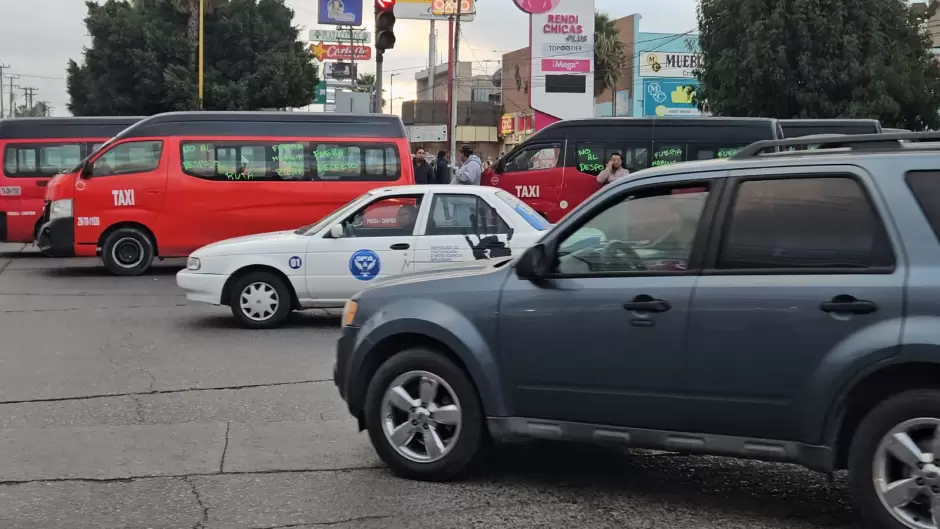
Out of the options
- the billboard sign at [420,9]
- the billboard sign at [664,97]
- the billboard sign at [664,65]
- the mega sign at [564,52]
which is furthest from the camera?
the billboard sign at [664,65]

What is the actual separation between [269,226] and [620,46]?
4378cm

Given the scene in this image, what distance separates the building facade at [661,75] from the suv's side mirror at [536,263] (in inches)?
2141

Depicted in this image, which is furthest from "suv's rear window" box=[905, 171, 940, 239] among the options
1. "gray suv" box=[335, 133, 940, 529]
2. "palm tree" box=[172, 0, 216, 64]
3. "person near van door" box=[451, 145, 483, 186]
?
"palm tree" box=[172, 0, 216, 64]

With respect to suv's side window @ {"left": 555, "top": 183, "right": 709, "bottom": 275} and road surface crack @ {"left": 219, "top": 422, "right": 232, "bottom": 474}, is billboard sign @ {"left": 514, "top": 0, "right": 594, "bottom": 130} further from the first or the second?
suv's side window @ {"left": 555, "top": 183, "right": 709, "bottom": 275}

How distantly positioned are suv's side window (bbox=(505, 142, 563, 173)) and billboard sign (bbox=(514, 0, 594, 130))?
81.0ft

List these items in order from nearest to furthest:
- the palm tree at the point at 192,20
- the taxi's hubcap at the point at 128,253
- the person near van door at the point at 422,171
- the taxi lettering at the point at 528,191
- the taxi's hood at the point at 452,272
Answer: the taxi's hood at the point at 452,272
the taxi's hubcap at the point at 128,253
the taxi lettering at the point at 528,191
the person near van door at the point at 422,171
the palm tree at the point at 192,20

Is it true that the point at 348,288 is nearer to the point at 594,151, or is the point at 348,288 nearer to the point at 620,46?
the point at 594,151

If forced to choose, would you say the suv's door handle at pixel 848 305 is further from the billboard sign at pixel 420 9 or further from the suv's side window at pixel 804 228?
the billboard sign at pixel 420 9

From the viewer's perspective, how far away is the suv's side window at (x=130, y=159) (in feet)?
53.5

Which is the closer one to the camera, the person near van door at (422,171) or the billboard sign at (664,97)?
the person near van door at (422,171)

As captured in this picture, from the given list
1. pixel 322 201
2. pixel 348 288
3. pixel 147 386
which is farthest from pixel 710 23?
pixel 147 386

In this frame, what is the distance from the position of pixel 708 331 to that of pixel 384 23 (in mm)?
9087

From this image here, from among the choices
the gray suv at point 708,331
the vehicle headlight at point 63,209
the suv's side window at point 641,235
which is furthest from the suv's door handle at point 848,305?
the vehicle headlight at point 63,209

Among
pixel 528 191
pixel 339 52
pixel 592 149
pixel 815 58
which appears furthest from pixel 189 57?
pixel 339 52
